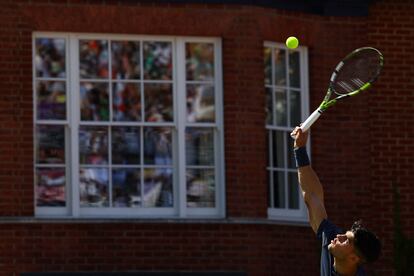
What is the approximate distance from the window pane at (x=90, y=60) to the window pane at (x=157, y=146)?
0.88 metres

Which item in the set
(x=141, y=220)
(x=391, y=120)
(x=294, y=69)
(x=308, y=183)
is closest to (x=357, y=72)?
(x=308, y=183)

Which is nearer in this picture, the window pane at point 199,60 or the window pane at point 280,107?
the window pane at point 199,60

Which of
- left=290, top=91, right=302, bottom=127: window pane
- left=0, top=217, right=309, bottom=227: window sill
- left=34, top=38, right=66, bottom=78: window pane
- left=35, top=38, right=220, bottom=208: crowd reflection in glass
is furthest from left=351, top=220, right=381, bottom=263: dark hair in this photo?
left=290, top=91, right=302, bottom=127: window pane

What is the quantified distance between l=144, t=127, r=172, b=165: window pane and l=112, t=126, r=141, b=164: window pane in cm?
11

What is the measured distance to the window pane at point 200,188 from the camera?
659 inches

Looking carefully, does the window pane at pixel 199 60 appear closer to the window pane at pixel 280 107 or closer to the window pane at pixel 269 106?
the window pane at pixel 269 106

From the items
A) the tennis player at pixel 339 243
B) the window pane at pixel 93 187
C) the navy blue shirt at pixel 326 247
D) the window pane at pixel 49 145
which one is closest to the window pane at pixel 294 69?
the window pane at pixel 93 187

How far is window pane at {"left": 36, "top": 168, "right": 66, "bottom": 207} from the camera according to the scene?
16.4 metres

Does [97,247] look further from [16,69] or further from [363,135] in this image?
[363,135]

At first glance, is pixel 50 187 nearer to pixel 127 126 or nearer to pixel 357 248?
pixel 127 126

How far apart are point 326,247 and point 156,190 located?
7.29 metres

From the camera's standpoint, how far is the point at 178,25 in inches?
658

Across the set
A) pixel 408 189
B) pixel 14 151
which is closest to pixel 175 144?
pixel 14 151

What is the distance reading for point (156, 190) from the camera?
16703mm
